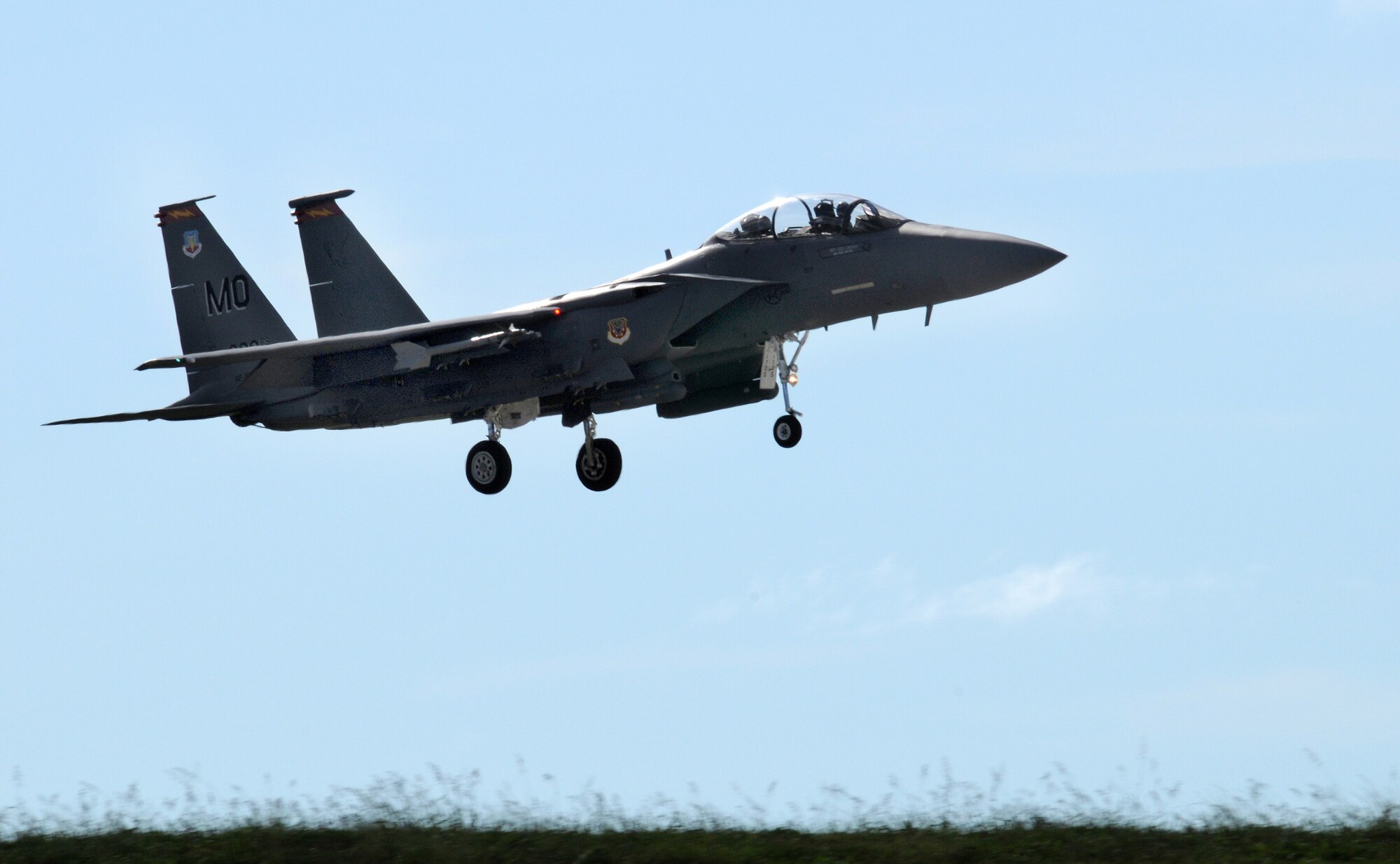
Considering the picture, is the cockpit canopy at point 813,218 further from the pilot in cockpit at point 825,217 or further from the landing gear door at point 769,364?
the landing gear door at point 769,364

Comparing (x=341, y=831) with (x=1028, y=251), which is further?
(x=1028, y=251)

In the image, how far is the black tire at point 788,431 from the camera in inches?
720

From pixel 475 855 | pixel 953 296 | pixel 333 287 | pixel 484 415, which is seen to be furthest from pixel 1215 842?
pixel 333 287

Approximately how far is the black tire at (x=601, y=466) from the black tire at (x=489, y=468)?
3.17 ft

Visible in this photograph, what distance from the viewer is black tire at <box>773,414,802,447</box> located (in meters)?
18.3

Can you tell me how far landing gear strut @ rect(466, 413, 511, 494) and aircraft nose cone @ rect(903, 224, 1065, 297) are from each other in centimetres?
611

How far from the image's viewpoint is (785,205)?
726 inches

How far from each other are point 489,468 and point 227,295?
5.59 m

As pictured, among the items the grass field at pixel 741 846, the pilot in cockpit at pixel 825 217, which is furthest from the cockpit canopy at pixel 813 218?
the grass field at pixel 741 846

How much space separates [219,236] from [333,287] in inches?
88.9

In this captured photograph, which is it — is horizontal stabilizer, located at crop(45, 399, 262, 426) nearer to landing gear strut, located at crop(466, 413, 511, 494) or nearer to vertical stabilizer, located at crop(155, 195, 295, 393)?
vertical stabilizer, located at crop(155, 195, 295, 393)

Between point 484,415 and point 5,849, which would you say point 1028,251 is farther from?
point 5,849

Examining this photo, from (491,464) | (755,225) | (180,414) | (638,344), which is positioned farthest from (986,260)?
(180,414)

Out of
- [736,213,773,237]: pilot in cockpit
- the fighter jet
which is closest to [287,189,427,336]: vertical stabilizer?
the fighter jet
